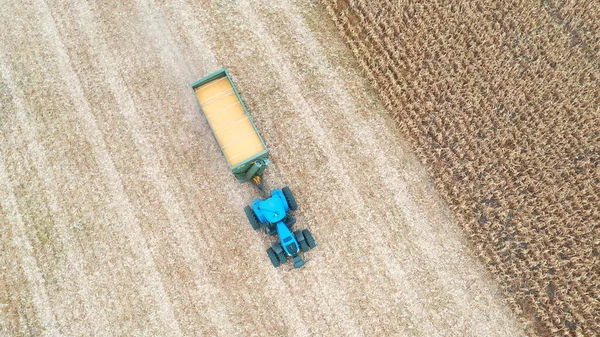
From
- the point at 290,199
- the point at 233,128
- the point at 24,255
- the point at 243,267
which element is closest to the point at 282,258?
the point at 243,267

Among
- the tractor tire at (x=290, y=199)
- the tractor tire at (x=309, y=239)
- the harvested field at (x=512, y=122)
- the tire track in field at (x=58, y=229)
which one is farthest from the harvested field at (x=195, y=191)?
the harvested field at (x=512, y=122)

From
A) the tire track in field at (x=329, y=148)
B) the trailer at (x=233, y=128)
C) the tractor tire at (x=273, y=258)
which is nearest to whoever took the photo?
the trailer at (x=233, y=128)

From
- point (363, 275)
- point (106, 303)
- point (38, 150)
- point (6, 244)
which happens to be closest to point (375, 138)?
point (363, 275)

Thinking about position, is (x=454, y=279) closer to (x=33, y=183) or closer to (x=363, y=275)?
(x=363, y=275)

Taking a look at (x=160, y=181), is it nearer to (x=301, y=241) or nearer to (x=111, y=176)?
(x=111, y=176)

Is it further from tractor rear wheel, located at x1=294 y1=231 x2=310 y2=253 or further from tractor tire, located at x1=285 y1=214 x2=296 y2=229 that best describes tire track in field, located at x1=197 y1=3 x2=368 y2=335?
tractor tire, located at x1=285 y1=214 x2=296 y2=229

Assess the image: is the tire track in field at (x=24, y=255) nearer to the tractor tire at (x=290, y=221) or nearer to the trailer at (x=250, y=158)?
the trailer at (x=250, y=158)

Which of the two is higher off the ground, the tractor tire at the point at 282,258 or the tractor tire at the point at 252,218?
the tractor tire at the point at 252,218
